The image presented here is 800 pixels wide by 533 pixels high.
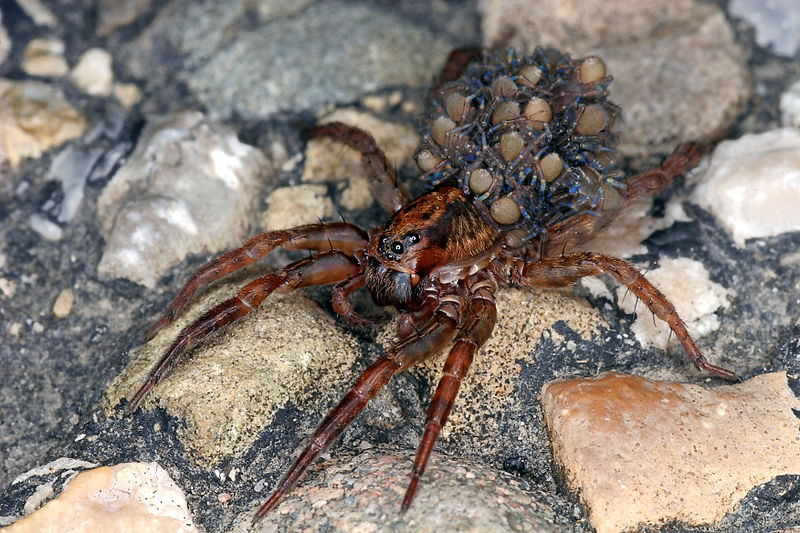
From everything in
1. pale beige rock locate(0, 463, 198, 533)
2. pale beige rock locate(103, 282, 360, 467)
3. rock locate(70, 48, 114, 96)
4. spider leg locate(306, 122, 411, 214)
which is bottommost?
pale beige rock locate(0, 463, 198, 533)

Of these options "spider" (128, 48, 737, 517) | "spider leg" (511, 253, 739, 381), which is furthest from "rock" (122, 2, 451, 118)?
"spider leg" (511, 253, 739, 381)

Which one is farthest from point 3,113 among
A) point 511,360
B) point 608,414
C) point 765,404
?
point 765,404

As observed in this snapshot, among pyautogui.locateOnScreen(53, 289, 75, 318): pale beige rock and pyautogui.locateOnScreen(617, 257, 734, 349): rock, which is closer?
pyautogui.locateOnScreen(617, 257, 734, 349): rock

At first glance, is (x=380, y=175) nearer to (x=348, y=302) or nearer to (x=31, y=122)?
(x=348, y=302)

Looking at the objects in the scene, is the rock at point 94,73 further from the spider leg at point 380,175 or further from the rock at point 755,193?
the rock at point 755,193

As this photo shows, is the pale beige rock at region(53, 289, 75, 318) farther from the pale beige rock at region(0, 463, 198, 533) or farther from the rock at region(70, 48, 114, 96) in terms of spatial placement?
the rock at region(70, 48, 114, 96)

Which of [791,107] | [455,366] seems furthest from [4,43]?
[791,107]
